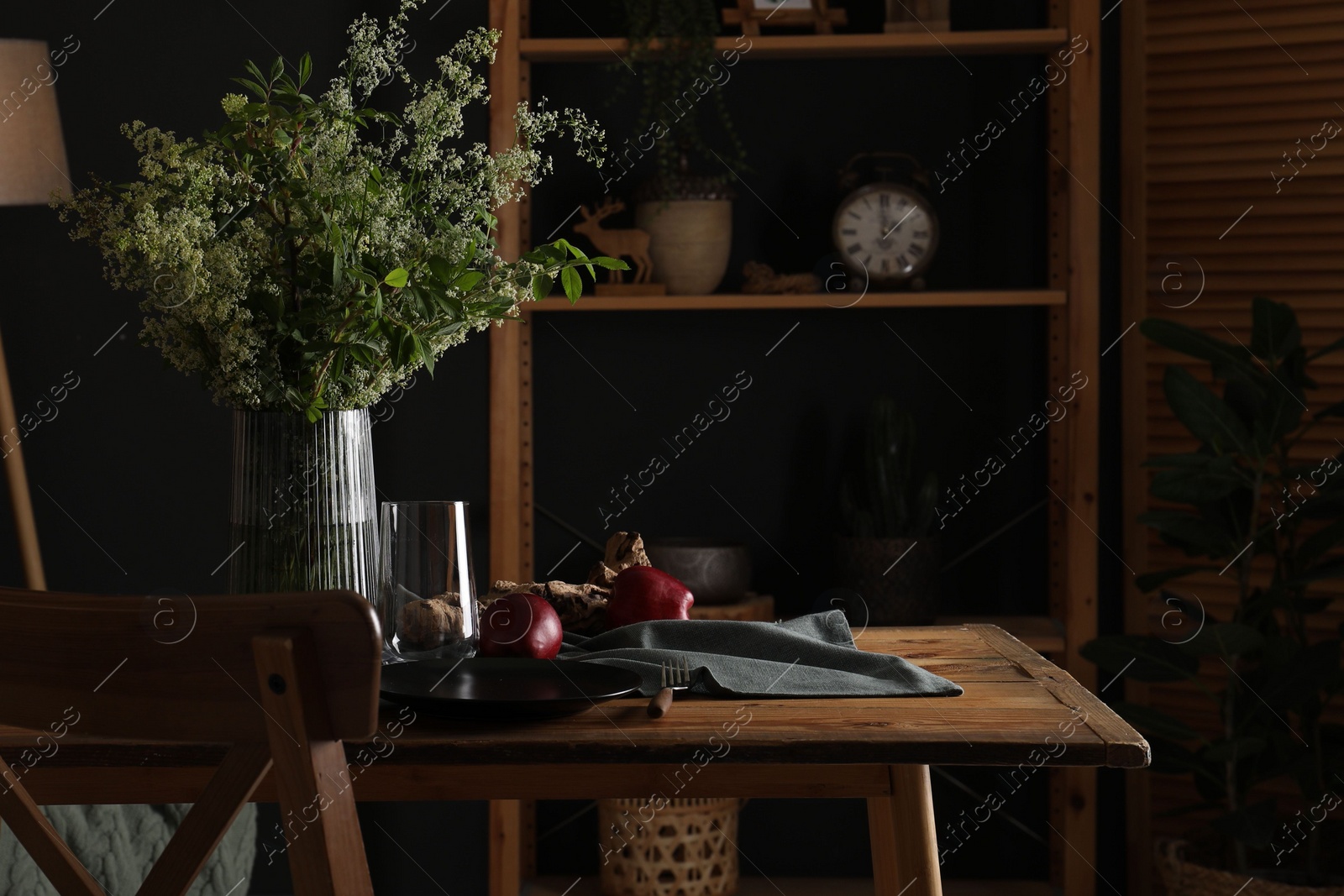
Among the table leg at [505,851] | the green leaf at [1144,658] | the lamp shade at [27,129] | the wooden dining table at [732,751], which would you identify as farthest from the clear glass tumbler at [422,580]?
the lamp shade at [27,129]

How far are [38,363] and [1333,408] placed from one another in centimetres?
252

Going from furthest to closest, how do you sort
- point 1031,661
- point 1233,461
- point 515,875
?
point 515,875, point 1233,461, point 1031,661

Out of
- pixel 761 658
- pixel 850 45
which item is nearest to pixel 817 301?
pixel 850 45

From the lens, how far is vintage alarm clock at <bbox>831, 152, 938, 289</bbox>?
2322 mm

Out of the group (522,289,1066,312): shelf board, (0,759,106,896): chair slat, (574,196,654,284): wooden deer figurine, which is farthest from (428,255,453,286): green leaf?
(574,196,654,284): wooden deer figurine

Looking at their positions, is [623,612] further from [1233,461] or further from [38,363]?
[38,363]

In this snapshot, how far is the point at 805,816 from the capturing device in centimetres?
256

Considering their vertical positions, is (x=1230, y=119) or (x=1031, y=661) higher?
(x=1230, y=119)

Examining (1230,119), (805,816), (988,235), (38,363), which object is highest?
(1230,119)

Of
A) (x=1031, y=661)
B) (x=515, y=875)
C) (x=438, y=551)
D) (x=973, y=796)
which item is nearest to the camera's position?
(x=438, y=551)

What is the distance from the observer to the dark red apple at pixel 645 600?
116 centimetres

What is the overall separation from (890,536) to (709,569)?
36 cm

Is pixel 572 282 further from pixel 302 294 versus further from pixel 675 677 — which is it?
pixel 675 677

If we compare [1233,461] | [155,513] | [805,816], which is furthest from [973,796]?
[155,513]
